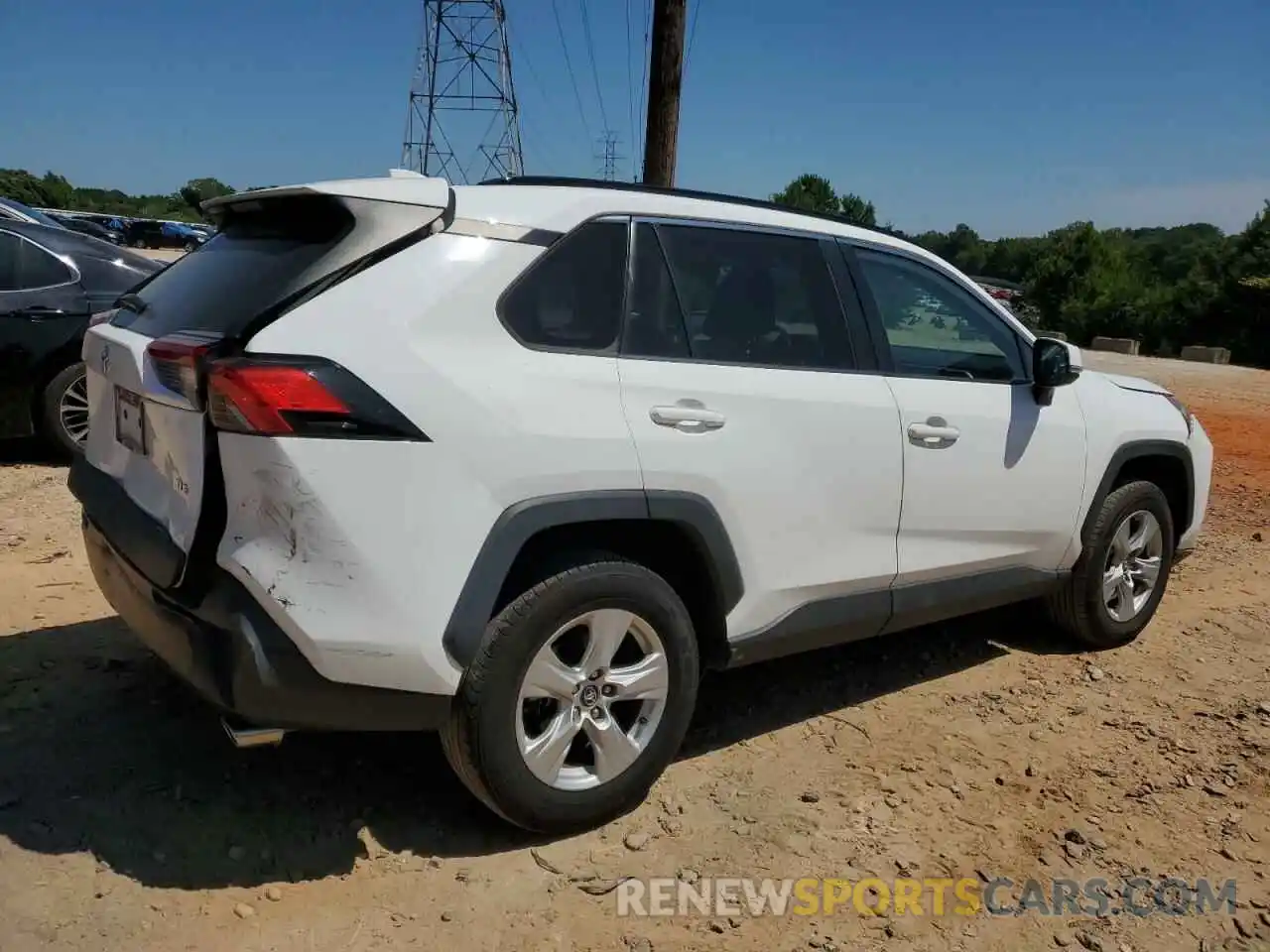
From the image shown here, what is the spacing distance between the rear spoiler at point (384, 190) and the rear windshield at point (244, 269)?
0.04 meters

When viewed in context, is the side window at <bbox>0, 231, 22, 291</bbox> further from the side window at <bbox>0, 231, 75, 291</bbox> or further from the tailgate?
the tailgate

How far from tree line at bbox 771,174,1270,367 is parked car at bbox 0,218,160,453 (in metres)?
27.1

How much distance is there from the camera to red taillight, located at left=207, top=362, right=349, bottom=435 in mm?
2342

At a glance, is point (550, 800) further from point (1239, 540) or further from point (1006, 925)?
point (1239, 540)

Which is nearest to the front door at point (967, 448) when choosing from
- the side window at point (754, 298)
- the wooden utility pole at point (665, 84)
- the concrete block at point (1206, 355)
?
the side window at point (754, 298)

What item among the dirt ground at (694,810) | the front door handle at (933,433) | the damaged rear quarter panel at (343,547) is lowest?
the dirt ground at (694,810)

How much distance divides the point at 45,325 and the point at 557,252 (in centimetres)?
507

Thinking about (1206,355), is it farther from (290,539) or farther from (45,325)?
(290,539)

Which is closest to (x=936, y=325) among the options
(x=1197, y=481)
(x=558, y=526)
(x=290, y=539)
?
(x=1197, y=481)

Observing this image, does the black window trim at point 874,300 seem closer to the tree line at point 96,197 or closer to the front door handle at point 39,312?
the front door handle at point 39,312

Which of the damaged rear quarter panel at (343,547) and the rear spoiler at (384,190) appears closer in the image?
the damaged rear quarter panel at (343,547)

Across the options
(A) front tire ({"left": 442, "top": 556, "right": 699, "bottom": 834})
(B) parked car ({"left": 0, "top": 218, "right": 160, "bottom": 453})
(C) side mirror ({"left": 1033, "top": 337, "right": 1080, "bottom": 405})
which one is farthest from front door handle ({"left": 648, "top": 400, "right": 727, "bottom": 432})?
(B) parked car ({"left": 0, "top": 218, "right": 160, "bottom": 453})

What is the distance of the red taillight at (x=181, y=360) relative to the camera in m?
2.47

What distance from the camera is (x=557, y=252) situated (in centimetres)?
283
